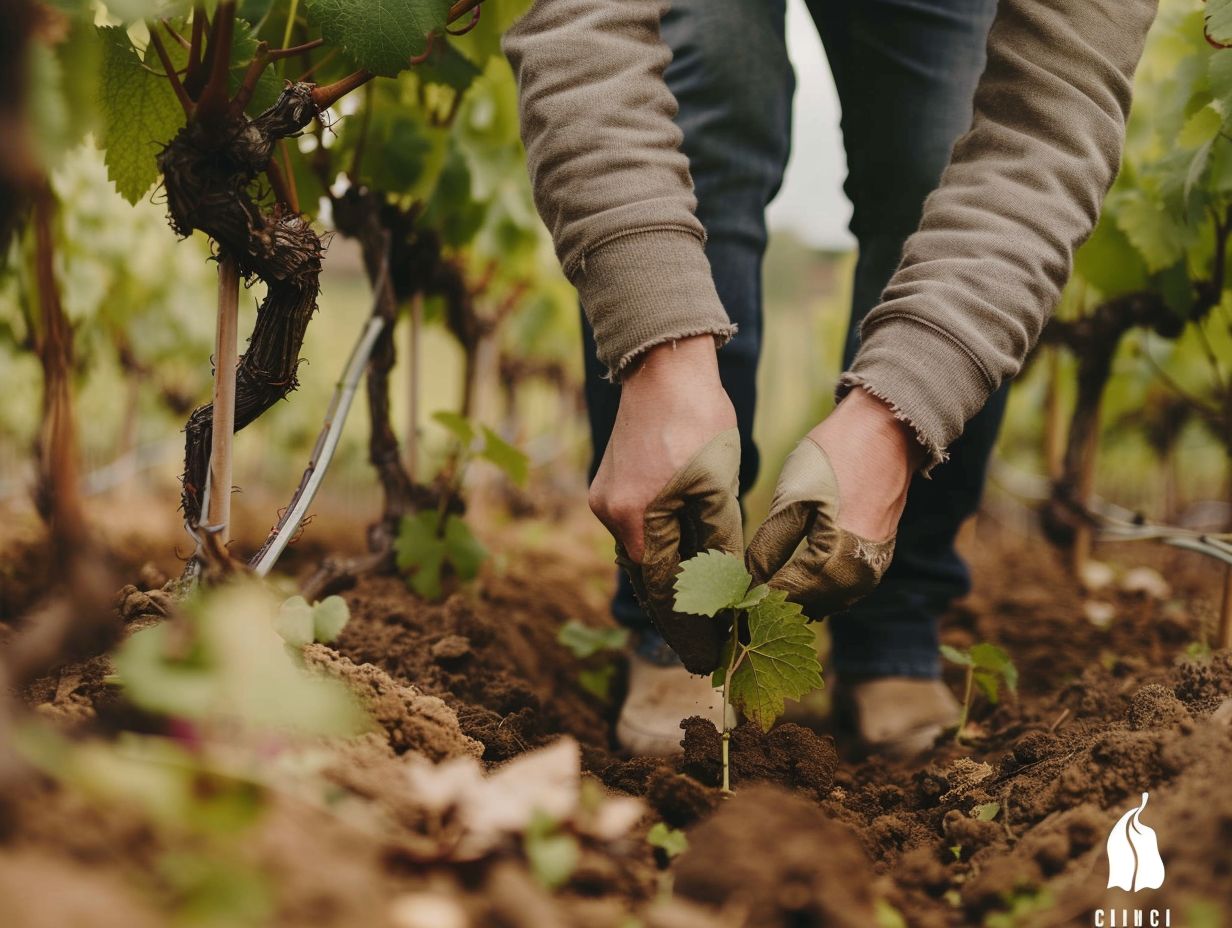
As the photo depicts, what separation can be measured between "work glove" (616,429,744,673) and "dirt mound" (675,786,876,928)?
1.20 feet

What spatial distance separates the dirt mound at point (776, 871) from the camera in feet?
2.18

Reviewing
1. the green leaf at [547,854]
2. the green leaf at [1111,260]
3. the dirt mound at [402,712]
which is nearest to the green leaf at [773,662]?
the dirt mound at [402,712]

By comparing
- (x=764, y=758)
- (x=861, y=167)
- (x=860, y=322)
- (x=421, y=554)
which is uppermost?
(x=861, y=167)

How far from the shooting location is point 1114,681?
1.46m

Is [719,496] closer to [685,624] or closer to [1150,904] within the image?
[685,624]

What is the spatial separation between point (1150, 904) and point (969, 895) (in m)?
0.16

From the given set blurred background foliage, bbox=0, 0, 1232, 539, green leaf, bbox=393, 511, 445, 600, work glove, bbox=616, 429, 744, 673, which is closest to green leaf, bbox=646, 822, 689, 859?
work glove, bbox=616, 429, 744, 673

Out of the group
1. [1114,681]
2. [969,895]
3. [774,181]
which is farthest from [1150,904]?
[774,181]

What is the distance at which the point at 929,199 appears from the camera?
123 cm

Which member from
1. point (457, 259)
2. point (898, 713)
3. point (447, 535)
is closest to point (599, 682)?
point (447, 535)

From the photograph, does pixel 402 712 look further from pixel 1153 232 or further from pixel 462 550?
pixel 1153 232

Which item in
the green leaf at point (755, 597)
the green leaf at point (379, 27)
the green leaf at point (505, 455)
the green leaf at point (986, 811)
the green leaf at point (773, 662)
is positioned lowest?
the green leaf at point (986, 811)

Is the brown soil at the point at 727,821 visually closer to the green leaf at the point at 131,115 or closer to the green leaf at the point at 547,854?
the green leaf at the point at 547,854

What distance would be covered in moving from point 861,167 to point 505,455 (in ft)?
2.71
